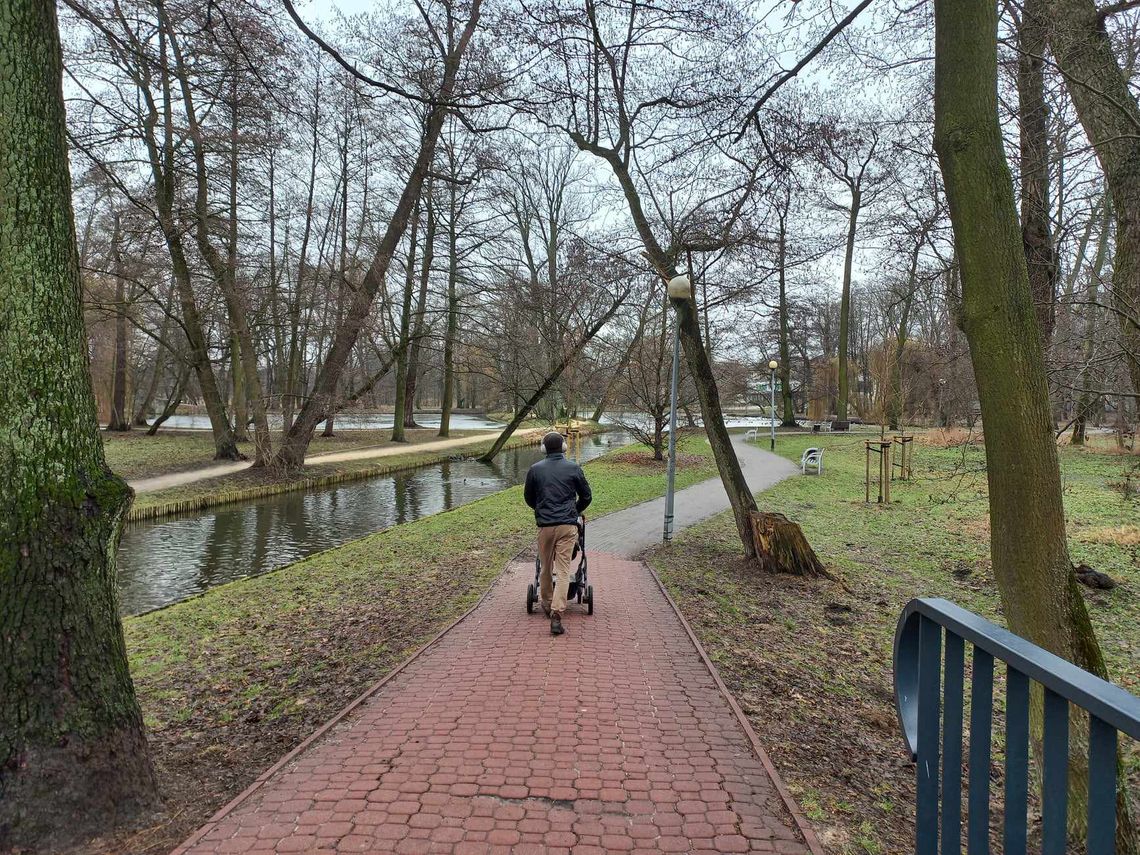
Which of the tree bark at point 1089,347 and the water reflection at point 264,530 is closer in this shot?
the tree bark at point 1089,347

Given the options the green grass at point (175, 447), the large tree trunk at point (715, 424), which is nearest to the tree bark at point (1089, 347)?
the large tree trunk at point (715, 424)

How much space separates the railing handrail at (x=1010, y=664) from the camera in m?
1.17

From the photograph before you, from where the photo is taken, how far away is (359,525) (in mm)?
14195

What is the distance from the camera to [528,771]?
11.3 feet

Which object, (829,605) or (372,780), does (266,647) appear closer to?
(372,780)

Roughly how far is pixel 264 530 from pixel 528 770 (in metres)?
11.8

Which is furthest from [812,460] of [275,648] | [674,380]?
[275,648]

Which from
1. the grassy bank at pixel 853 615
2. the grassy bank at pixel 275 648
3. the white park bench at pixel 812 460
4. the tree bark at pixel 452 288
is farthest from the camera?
the tree bark at pixel 452 288

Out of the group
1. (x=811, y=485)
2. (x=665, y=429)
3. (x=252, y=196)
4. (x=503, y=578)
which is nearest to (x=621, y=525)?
(x=503, y=578)

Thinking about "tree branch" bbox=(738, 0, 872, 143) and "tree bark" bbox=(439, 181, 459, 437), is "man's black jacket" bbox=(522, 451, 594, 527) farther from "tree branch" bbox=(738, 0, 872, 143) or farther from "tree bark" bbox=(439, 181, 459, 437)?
"tree bark" bbox=(439, 181, 459, 437)

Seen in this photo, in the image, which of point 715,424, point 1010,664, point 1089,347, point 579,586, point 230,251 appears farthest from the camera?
point 230,251

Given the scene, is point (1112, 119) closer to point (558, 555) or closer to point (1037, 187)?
point (1037, 187)

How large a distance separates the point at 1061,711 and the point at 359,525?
1409 cm

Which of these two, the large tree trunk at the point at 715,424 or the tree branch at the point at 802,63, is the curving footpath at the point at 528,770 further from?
the tree branch at the point at 802,63
